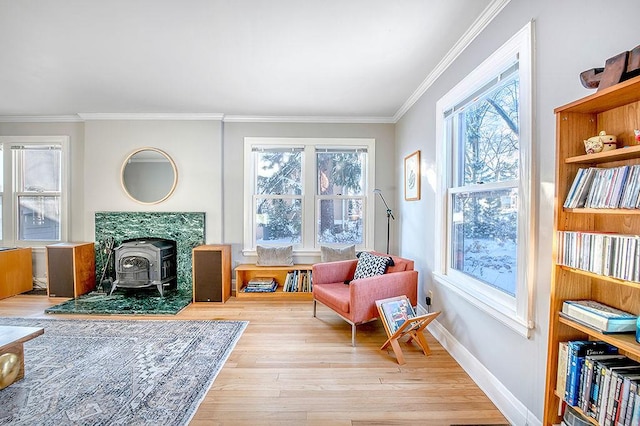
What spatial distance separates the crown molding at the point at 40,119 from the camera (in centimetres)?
415

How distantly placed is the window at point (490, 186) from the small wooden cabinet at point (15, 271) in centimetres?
544

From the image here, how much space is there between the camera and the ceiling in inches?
74.5

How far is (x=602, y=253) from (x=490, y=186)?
106 centimetres

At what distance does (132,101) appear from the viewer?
3516mm

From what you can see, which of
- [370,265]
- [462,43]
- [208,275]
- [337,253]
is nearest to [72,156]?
[208,275]

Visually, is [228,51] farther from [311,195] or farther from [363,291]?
[363,291]

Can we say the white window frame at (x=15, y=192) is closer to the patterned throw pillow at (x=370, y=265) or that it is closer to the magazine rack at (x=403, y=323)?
the patterned throw pillow at (x=370, y=265)

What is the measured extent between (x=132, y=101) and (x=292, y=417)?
3.85m

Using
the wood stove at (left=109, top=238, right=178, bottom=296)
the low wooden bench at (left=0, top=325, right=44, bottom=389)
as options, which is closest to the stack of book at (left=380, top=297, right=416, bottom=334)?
the low wooden bench at (left=0, top=325, right=44, bottom=389)

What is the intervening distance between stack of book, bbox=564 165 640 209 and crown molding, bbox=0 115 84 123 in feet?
18.4

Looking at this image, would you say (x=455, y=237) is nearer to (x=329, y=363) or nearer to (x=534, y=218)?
(x=534, y=218)

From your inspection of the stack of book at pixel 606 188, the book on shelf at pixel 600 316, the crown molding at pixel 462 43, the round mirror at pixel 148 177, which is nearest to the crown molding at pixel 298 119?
the crown molding at pixel 462 43

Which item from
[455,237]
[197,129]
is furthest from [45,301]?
[455,237]

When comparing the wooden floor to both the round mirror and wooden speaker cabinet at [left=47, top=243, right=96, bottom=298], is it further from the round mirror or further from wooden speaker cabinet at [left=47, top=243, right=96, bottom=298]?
wooden speaker cabinet at [left=47, top=243, right=96, bottom=298]
